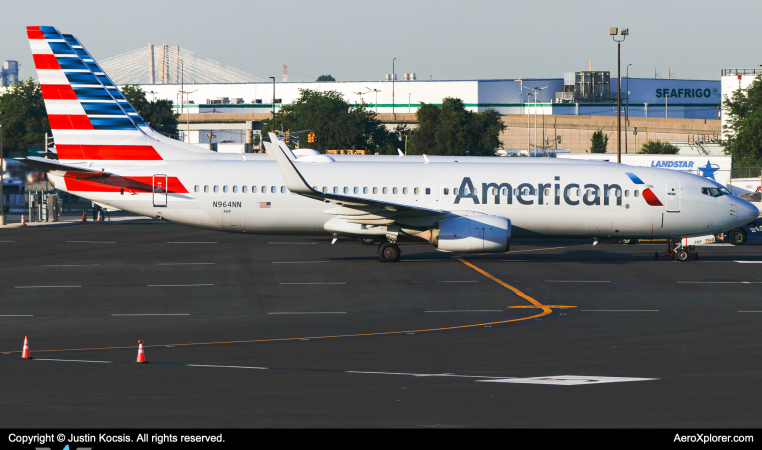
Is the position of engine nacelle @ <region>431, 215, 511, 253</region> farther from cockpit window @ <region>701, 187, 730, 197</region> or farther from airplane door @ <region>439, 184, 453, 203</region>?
cockpit window @ <region>701, 187, 730, 197</region>

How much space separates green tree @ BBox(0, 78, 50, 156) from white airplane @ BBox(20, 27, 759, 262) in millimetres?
86742

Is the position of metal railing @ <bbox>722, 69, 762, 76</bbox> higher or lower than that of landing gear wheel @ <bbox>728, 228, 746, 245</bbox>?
higher

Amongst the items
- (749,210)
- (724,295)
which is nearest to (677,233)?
(749,210)

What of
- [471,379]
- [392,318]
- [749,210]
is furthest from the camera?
[749,210]

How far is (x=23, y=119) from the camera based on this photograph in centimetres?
13438

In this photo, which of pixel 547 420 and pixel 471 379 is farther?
pixel 471 379

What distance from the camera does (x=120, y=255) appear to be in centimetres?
3769

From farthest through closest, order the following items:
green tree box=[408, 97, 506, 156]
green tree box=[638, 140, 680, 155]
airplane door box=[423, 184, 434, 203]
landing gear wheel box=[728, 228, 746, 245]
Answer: green tree box=[408, 97, 506, 156], green tree box=[638, 140, 680, 155], landing gear wheel box=[728, 228, 746, 245], airplane door box=[423, 184, 434, 203]

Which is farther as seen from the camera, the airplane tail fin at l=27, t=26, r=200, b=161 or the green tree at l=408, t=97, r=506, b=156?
the green tree at l=408, t=97, r=506, b=156

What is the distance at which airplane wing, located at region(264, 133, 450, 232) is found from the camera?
31188 millimetres

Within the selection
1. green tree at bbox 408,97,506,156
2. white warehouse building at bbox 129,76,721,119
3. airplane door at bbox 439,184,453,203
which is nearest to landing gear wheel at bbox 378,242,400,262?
airplane door at bbox 439,184,453,203

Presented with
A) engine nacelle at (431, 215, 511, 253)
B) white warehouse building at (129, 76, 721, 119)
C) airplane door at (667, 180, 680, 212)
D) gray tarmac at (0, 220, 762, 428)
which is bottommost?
gray tarmac at (0, 220, 762, 428)
